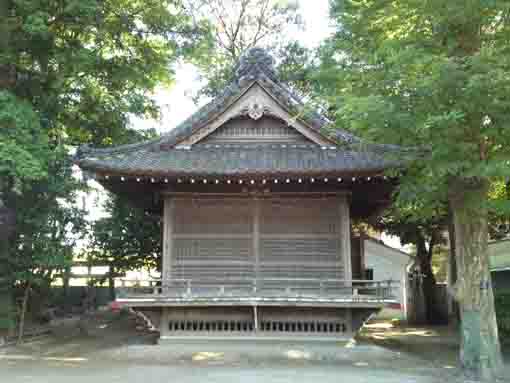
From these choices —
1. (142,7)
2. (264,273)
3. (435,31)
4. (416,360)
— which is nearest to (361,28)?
(435,31)

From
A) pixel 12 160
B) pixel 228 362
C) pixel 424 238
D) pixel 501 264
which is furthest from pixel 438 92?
pixel 424 238

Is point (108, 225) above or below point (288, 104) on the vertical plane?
below

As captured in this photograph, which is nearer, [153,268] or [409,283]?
[153,268]

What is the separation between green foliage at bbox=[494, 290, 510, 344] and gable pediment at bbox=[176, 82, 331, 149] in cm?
805

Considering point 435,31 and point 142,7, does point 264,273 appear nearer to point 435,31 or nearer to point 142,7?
point 435,31

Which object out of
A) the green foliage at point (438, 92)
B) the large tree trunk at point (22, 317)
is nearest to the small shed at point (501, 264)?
the green foliage at point (438, 92)

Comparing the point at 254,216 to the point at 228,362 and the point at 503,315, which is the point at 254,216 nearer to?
the point at 228,362

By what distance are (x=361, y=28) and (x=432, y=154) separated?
5.04m

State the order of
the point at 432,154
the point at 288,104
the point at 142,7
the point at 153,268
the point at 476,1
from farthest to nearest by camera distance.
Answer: the point at 153,268
the point at 142,7
the point at 288,104
the point at 432,154
the point at 476,1

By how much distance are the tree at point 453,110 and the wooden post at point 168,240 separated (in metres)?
6.12

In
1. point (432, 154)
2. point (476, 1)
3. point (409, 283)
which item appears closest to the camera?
point (476, 1)

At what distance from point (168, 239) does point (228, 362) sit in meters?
3.98

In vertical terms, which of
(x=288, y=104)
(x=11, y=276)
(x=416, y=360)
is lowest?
(x=416, y=360)

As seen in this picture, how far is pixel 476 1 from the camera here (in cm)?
960
